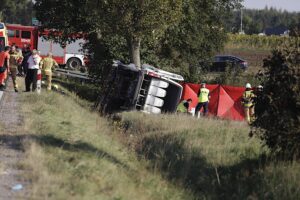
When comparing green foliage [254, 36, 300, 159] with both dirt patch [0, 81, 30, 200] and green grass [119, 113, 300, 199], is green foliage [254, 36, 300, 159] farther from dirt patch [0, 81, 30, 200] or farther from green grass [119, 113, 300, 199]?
dirt patch [0, 81, 30, 200]

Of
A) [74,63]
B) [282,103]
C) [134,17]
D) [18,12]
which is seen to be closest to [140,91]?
[134,17]

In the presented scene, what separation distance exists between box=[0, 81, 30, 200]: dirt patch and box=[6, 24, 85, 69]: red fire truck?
28.3m

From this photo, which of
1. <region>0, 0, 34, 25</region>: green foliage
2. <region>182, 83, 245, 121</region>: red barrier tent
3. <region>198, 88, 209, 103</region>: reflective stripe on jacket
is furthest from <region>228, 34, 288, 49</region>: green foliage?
<region>198, 88, 209, 103</region>: reflective stripe on jacket

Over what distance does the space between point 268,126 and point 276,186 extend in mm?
1279

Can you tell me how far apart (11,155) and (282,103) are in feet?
16.1

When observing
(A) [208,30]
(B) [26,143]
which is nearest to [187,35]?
(A) [208,30]

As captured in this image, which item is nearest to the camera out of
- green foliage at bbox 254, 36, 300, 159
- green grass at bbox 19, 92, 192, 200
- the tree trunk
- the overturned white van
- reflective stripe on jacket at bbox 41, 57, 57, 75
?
green grass at bbox 19, 92, 192, 200

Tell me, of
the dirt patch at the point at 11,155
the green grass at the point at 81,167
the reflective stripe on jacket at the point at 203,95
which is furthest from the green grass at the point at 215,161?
the reflective stripe on jacket at the point at 203,95

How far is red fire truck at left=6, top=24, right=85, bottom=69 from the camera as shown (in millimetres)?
Answer: 44344

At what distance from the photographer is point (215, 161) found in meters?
12.6

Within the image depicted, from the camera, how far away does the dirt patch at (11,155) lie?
7.43 meters

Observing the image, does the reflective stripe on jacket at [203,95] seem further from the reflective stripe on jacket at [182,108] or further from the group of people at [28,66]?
the group of people at [28,66]

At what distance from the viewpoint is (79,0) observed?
99.7 feet

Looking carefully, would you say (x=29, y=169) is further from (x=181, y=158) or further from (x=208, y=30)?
(x=208, y=30)
